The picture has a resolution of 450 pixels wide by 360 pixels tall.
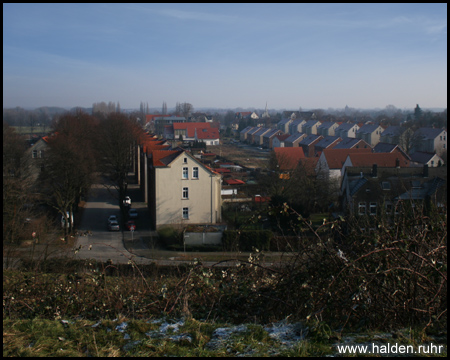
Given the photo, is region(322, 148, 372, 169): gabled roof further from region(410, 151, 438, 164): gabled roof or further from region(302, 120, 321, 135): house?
region(302, 120, 321, 135): house

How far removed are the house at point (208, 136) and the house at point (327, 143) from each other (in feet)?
48.0

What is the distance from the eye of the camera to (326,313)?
3057 mm

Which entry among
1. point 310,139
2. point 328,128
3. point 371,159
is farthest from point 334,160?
point 328,128

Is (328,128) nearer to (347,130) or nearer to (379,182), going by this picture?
(347,130)

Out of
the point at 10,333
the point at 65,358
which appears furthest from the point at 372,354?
the point at 10,333

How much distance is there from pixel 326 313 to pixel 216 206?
13.8 meters

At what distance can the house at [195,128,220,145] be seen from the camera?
164 feet

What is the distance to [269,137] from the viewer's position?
49.4 metres

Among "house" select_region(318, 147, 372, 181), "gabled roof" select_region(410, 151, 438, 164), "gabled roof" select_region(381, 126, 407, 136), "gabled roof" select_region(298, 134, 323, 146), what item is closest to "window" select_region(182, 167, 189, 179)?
"house" select_region(318, 147, 372, 181)

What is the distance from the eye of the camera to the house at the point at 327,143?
125ft

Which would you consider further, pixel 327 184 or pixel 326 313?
pixel 327 184

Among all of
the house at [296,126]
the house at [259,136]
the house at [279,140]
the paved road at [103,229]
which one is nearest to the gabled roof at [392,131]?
the house at [279,140]

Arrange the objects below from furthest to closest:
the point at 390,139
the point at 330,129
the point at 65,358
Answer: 1. the point at 330,129
2. the point at 390,139
3. the point at 65,358

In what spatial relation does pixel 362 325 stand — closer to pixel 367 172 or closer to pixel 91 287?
pixel 91 287
